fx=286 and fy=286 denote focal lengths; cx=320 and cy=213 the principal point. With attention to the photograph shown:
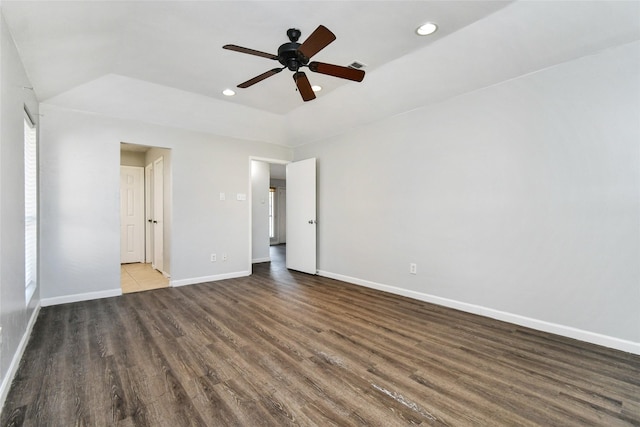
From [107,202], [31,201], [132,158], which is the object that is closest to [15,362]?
[31,201]

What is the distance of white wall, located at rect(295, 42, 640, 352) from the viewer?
7.93ft

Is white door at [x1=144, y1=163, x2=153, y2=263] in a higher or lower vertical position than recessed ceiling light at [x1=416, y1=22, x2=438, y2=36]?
lower

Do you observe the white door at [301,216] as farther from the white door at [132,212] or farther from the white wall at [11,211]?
the white wall at [11,211]

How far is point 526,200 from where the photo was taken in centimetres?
289

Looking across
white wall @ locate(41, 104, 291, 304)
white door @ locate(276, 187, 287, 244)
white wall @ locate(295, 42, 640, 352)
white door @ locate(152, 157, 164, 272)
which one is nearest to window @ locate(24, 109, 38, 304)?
white wall @ locate(41, 104, 291, 304)

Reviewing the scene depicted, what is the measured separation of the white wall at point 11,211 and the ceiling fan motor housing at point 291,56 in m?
1.83

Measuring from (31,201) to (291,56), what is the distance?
3182 mm

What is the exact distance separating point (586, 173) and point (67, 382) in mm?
4425

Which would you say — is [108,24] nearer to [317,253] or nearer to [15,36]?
[15,36]

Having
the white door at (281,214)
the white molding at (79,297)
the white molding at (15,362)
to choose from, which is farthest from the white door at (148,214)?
the white door at (281,214)

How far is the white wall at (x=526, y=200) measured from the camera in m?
2.42

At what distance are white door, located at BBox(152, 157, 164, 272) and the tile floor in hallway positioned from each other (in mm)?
202

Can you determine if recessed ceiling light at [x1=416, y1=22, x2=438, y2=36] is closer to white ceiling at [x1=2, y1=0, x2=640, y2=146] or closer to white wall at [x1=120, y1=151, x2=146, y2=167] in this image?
→ white ceiling at [x1=2, y1=0, x2=640, y2=146]

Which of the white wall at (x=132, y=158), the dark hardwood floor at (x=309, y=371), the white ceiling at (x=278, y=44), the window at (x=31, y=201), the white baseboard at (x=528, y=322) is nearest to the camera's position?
the dark hardwood floor at (x=309, y=371)
